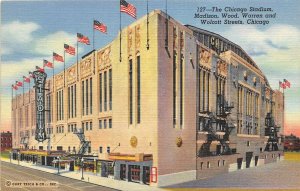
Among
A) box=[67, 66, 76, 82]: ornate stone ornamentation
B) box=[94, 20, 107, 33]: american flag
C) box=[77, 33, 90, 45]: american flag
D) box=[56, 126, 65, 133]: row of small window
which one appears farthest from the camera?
box=[56, 126, 65, 133]: row of small window

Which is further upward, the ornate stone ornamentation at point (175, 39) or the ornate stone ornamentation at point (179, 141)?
the ornate stone ornamentation at point (175, 39)

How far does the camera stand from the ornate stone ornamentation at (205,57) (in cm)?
3848

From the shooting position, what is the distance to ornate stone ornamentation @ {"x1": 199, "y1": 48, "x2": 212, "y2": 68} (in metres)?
38.5

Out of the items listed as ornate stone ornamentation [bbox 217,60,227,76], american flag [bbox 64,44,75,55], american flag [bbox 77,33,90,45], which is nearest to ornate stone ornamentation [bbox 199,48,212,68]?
ornate stone ornamentation [bbox 217,60,227,76]

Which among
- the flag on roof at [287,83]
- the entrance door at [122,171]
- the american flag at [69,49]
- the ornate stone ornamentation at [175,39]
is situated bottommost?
the entrance door at [122,171]

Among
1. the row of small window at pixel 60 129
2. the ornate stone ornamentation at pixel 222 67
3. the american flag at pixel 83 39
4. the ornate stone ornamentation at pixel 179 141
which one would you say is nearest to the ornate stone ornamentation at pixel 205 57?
the ornate stone ornamentation at pixel 222 67

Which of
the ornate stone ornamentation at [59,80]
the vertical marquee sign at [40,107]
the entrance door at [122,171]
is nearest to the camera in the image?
the entrance door at [122,171]

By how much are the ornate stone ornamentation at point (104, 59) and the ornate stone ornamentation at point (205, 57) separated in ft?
40.1

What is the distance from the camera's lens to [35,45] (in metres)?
31.3

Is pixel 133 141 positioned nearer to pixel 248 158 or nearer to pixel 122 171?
pixel 122 171

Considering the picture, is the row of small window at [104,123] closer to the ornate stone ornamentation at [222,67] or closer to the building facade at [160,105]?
the building facade at [160,105]

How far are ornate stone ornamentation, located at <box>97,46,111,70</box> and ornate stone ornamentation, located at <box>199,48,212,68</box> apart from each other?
12208 millimetres

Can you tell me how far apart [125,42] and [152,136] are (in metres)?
11.9

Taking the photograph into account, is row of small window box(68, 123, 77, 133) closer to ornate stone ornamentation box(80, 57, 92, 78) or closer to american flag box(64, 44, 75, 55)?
ornate stone ornamentation box(80, 57, 92, 78)
